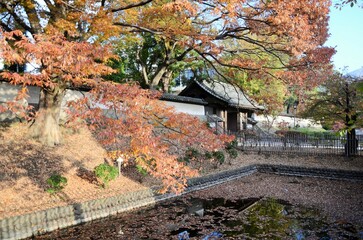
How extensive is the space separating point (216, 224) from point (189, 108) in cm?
1594

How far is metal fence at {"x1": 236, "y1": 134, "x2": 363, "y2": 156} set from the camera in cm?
1836

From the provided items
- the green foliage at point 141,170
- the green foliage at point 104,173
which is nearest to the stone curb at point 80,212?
the green foliage at point 104,173

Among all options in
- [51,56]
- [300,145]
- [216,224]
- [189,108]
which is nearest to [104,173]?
[216,224]

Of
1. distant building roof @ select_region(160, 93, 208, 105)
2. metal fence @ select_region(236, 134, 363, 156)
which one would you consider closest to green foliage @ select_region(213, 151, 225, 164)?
metal fence @ select_region(236, 134, 363, 156)

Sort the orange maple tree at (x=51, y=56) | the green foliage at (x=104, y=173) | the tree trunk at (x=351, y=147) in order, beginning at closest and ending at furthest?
the orange maple tree at (x=51, y=56) < the green foliage at (x=104, y=173) < the tree trunk at (x=351, y=147)

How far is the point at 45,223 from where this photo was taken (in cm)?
720

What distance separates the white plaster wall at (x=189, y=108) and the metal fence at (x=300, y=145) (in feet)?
13.8

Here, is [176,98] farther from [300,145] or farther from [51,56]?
[51,56]

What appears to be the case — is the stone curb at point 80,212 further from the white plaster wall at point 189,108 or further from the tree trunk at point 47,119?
the white plaster wall at point 189,108

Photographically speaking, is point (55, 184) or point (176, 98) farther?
point (176, 98)

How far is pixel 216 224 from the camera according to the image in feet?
26.2

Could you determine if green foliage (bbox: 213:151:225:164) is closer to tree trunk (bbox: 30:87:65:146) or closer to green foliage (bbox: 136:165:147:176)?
green foliage (bbox: 136:165:147:176)

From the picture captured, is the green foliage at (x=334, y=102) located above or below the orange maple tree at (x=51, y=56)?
below

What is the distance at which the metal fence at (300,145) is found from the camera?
18.4 meters
